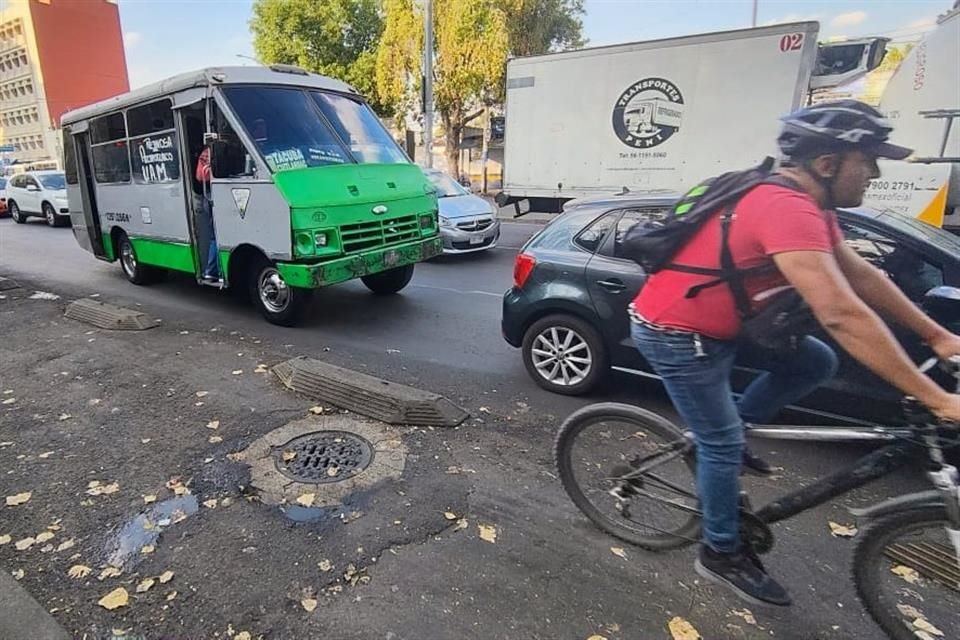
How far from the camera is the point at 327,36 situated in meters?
25.3

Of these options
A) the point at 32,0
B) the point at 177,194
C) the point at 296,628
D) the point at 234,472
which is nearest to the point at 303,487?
the point at 234,472

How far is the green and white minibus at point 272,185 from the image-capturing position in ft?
19.0

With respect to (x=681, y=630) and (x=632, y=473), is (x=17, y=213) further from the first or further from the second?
(x=681, y=630)

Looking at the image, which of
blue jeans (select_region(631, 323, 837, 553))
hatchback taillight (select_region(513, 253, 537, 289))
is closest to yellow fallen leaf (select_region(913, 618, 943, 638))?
blue jeans (select_region(631, 323, 837, 553))

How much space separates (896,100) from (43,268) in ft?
50.8

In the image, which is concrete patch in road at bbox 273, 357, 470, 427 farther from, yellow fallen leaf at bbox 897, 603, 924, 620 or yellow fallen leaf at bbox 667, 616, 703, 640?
yellow fallen leaf at bbox 897, 603, 924, 620

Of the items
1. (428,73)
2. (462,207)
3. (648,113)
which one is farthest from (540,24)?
(462,207)

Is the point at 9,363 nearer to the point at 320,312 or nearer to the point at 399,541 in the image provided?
the point at 320,312

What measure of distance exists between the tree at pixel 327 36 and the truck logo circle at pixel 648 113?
52.1 ft

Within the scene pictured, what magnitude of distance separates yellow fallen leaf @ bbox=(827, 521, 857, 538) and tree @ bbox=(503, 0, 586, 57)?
73.7 feet

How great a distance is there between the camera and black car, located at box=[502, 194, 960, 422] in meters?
3.44

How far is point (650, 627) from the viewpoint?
2256 millimetres

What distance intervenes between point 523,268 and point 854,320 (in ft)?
10.0

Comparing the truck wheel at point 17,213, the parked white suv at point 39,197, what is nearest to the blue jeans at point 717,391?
the parked white suv at point 39,197
